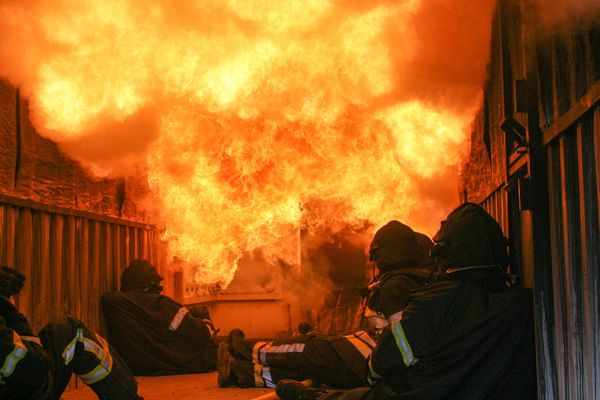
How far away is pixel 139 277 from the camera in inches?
295

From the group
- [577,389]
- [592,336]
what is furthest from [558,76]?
[577,389]

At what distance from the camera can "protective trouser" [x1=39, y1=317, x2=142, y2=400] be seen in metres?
4.05

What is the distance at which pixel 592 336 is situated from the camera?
8.44ft

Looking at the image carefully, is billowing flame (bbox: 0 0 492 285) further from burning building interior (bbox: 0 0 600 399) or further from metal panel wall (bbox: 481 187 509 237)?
metal panel wall (bbox: 481 187 509 237)

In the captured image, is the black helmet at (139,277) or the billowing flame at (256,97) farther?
the black helmet at (139,277)

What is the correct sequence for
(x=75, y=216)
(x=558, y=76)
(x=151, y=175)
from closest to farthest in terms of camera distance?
1. (x=558, y=76)
2. (x=75, y=216)
3. (x=151, y=175)

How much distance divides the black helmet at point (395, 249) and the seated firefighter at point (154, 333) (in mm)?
3126

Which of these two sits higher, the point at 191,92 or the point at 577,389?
the point at 191,92

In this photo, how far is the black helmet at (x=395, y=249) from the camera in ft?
16.6

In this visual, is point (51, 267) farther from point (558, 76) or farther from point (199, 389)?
point (558, 76)

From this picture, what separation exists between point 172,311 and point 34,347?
12.1 ft

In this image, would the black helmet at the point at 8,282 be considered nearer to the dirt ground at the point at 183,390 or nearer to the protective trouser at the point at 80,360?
the protective trouser at the point at 80,360

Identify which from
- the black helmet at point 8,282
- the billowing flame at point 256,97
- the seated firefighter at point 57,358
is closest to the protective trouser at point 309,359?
the seated firefighter at point 57,358

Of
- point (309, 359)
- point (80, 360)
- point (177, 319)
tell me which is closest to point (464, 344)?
point (309, 359)
